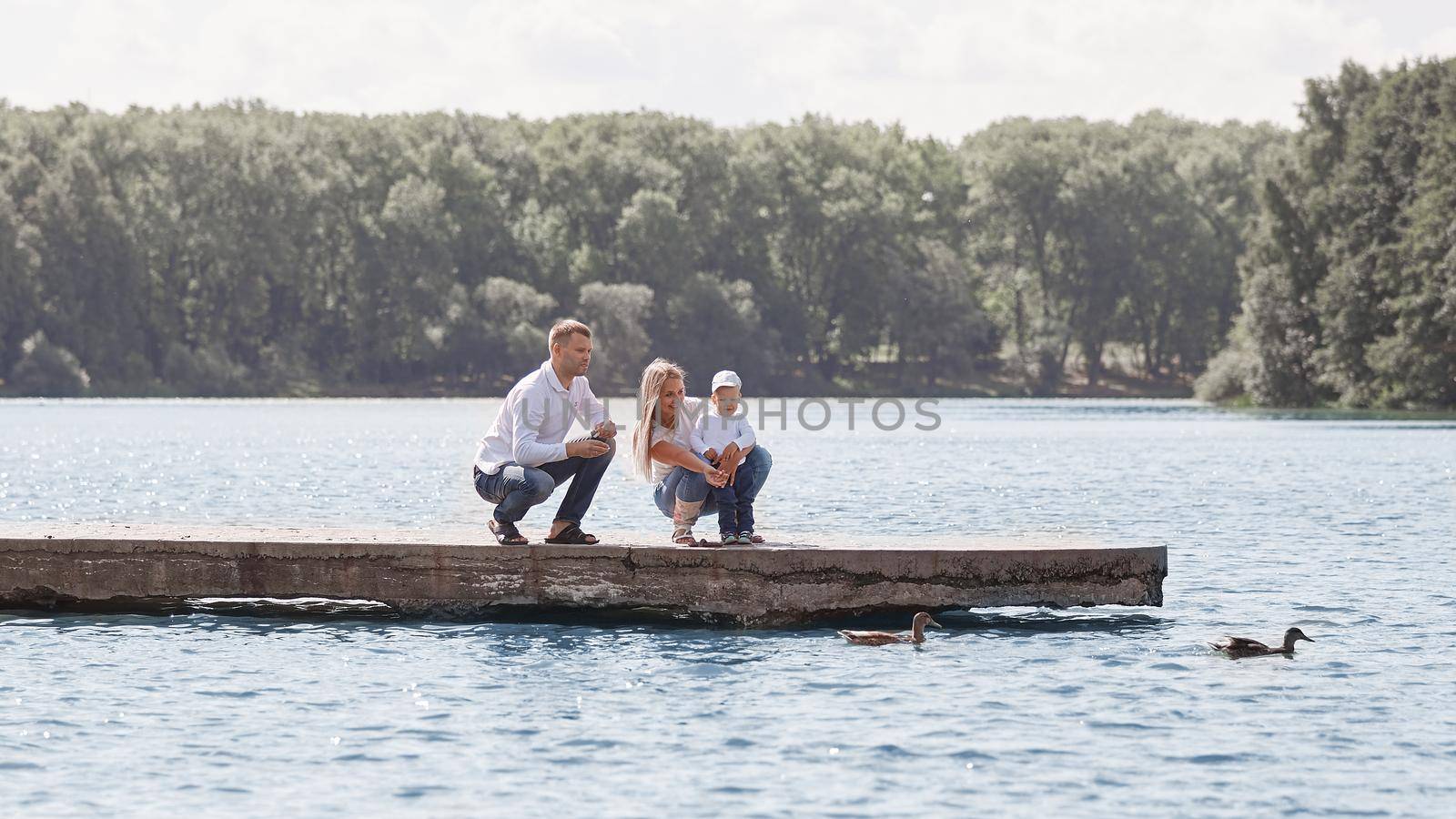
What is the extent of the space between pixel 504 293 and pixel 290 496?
75575 mm

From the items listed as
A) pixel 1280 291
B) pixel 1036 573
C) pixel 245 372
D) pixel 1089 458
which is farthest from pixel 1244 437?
pixel 245 372

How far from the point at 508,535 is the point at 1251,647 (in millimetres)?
6004

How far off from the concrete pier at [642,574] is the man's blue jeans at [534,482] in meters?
0.43

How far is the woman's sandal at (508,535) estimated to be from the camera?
15.7 m

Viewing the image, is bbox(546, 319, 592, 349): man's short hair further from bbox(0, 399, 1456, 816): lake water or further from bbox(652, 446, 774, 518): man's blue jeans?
bbox(0, 399, 1456, 816): lake water

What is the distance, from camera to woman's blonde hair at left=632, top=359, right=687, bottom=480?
595 inches

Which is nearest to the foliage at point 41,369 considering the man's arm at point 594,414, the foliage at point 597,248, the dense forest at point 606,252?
the dense forest at point 606,252

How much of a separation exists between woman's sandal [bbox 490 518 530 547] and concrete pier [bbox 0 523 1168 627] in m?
0.07

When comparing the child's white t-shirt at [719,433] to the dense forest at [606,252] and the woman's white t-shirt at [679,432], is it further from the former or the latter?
the dense forest at [606,252]

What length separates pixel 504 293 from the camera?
354ft

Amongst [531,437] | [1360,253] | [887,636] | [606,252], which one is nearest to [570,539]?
[531,437]

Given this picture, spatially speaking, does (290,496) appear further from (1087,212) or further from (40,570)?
(1087,212)

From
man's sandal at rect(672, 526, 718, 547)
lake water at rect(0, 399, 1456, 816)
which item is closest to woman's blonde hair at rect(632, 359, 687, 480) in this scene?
man's sandal at rect(672, 526, 718, 547)

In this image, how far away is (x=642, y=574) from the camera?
1548cm
